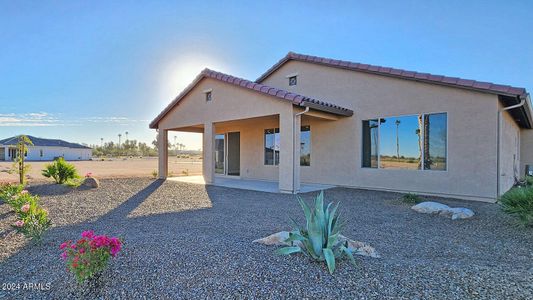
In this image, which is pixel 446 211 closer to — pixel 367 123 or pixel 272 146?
pixel 367 123

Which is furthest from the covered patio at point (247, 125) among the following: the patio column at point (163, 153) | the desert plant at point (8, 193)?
the desert plant at point (8, 193)

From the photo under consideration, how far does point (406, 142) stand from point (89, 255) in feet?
33.1

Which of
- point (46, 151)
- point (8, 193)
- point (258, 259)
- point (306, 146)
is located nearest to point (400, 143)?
point (306, 146)

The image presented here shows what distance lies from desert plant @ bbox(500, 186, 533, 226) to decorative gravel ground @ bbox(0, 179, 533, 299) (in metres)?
0.30

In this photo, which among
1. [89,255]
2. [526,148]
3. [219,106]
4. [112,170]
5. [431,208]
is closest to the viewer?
[89,255]

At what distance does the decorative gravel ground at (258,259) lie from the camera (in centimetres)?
284

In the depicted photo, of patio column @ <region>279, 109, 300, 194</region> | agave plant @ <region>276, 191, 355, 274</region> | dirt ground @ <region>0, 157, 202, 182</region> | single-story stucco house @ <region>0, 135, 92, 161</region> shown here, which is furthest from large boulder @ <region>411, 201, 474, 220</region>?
single-story stucco house @ <region>0, 135, 92, 161</region>

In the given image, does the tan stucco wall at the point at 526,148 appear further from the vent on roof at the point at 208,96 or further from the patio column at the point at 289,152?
the vent on roof at the point at 208,96

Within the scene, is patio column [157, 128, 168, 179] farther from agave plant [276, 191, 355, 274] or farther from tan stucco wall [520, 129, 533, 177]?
tan stucco wall [520, 129, 533, 177]

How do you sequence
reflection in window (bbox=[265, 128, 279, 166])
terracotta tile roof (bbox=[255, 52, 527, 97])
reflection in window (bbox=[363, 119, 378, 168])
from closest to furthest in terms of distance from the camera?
terracotta tile roof (bbox=[255, 52, 527, 97]) → reflection in window (bbox=[363, 119, 378, 168]) → reflection in window (bbox=[265, 128, 279, 166])

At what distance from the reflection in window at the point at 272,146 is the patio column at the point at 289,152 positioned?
150 inches

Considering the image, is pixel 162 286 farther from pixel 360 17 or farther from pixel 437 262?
pixel 360 17

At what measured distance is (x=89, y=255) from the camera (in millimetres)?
2811

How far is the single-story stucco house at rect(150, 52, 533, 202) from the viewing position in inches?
347
